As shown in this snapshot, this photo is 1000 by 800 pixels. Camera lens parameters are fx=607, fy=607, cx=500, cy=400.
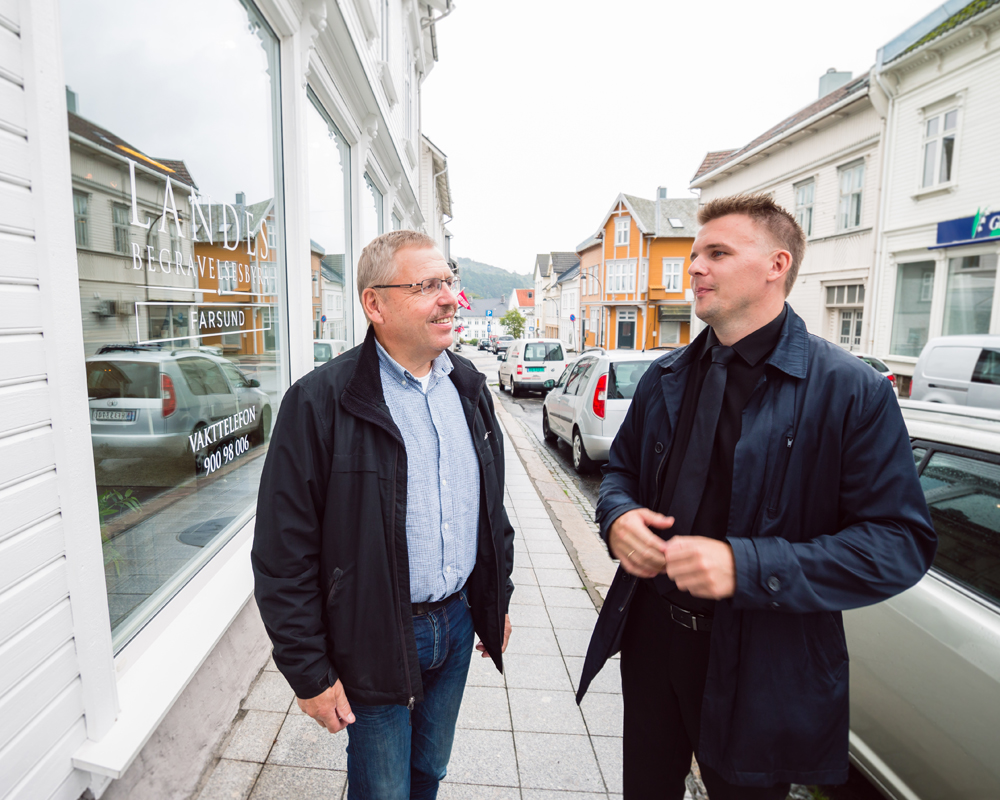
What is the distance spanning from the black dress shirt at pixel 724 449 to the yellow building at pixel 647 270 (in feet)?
126

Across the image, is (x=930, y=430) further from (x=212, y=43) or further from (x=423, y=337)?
(x=212, y=43)

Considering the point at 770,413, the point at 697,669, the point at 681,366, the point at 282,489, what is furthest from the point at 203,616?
the point at 770,413

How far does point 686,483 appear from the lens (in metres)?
1.75

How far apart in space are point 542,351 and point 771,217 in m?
17.0

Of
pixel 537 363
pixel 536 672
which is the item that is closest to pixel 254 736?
pixel 536 672

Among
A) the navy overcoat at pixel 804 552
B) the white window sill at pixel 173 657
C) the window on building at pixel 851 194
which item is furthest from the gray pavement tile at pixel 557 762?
the window on building at pixel 851 194

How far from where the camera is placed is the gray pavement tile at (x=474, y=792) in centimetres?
241

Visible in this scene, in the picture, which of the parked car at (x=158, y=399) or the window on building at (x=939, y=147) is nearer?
the parked car at (x=158, y=399)

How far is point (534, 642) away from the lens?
365cm

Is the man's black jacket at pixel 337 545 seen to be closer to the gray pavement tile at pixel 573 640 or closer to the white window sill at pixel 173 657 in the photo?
the white window sill at pixel 173 657

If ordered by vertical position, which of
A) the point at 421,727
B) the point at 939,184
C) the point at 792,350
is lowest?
the point at 421,727

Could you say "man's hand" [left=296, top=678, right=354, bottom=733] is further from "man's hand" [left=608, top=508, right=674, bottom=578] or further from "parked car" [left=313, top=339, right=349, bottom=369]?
"parked car" [left=313, top=339, right=349, bottom=369]

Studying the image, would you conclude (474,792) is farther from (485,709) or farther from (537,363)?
(537,363)

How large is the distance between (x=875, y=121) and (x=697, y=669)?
19.8m
